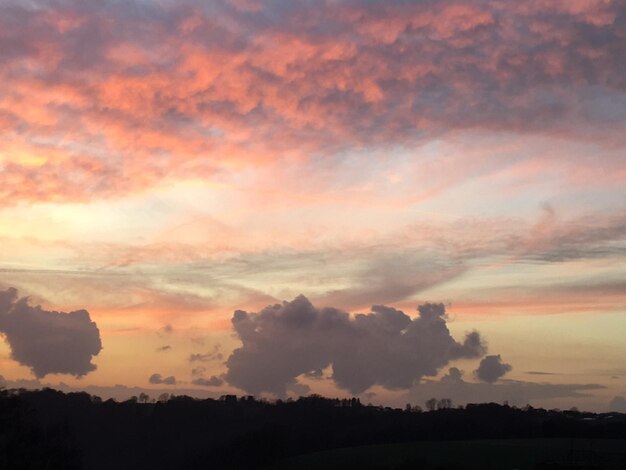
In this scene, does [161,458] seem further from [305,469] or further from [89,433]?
[305,469]

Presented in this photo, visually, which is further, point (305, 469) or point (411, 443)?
point (411, 443)

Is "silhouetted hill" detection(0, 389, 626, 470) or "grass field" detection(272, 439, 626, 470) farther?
"silhouetted hill" detection(0, 389, 626, 470)

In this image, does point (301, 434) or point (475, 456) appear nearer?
point (475, 456)

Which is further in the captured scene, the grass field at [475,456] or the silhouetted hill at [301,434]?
the silhouetted hill at [301,434]

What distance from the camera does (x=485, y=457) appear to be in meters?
125

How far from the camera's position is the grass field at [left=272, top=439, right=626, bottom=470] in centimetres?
11512

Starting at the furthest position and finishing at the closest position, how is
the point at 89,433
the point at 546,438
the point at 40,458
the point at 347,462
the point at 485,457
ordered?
the point at 89,433, the point at 546,438, the point at 347,462, the point at 485,457, the point at 40,458

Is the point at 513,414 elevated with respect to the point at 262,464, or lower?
elevated

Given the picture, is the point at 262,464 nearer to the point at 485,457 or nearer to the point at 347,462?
the point at 347,462

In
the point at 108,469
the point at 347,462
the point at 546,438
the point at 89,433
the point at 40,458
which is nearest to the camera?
the point at 40,458

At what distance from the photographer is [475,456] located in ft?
416

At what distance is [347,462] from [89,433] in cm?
7679

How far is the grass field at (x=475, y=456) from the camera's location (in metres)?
115

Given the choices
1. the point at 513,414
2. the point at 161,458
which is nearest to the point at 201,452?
the point at 161,458
